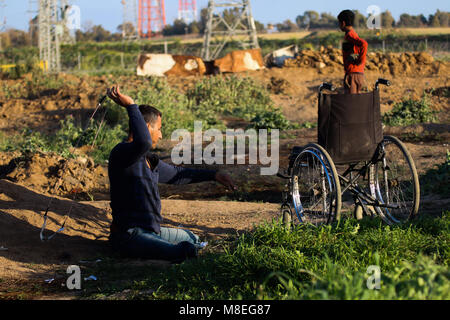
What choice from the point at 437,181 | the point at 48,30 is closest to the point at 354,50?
the point at 437,181

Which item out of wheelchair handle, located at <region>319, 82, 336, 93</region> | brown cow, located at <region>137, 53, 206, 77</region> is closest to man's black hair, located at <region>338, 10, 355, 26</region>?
wheelchair handle, located at <region>319, 82, 336, 93</region>

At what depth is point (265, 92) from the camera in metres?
18.0

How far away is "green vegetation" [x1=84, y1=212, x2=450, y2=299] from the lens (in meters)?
3.33

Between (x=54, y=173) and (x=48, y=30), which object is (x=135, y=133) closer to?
(x=54, y=173)

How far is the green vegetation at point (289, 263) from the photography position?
3332mm

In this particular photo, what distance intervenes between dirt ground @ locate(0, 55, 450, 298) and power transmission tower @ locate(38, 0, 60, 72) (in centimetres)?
1249

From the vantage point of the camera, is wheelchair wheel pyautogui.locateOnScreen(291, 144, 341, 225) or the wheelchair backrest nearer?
wheelchair wheel pyautogui.locateOnScreen(291, 144, 341, 225)

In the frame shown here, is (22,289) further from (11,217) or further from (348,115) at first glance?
(348,115)

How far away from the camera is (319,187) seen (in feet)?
17.1

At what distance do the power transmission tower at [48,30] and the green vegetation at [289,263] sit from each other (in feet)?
85.3

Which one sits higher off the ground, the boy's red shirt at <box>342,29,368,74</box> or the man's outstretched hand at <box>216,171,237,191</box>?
the boy's red shirt at <box>342,29,368,74</box>

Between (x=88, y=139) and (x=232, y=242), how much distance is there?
7287mm

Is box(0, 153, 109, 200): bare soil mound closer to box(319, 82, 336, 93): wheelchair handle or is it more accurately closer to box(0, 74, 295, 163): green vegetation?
box(0, 74, 295, 163): green vegetation
